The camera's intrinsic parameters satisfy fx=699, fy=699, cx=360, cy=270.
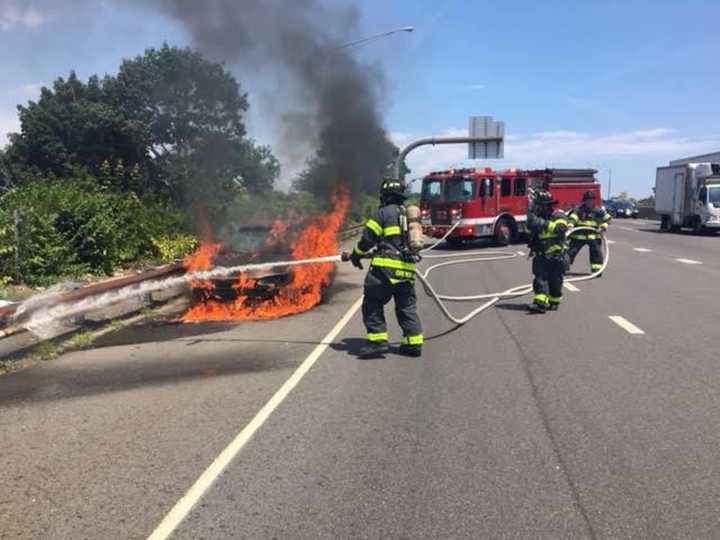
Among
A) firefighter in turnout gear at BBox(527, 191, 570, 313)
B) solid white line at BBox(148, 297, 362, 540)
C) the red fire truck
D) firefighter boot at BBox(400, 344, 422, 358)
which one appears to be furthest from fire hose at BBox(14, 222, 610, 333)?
the red fire truck

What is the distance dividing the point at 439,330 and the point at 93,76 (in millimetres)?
46620

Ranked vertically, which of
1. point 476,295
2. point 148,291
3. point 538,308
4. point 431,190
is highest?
point 431,190

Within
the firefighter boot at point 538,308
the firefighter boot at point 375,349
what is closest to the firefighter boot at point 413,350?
the firefighter boot at point 375,349

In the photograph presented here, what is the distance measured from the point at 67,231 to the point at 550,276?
28.9ft

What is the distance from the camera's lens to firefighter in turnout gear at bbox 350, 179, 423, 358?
274 inches

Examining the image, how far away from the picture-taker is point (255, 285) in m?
9.84

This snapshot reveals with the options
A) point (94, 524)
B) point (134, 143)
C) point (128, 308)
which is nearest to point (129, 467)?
point (94, 524)

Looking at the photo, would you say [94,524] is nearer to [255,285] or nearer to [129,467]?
[129,467]

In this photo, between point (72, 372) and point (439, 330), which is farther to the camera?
point (439, 330)

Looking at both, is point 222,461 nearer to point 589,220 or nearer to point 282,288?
point 282,288

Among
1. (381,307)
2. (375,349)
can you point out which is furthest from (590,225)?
(375,349)

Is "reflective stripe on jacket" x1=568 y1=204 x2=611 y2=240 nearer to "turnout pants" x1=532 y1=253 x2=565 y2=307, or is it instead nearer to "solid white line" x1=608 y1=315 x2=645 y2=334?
"turnout pants" x1=532 y1=253 x2=565 y2=307

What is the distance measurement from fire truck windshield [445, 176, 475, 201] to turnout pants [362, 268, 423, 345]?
15.6 m

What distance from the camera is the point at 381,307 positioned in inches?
279
